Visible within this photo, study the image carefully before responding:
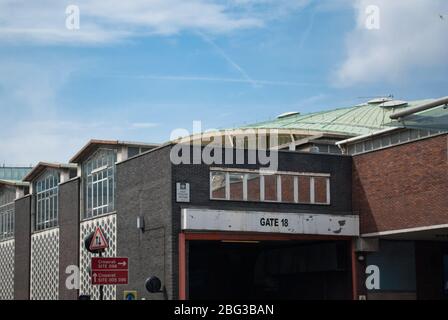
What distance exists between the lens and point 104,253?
3669 cm

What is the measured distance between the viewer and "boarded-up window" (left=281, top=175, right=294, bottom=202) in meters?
33.8

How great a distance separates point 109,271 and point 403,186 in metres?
14.4

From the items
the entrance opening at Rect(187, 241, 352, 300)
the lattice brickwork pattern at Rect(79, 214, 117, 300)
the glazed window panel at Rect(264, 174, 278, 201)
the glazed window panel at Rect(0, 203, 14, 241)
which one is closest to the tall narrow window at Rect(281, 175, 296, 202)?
the glazed window panel at Rect(264, 174, 278, 201)

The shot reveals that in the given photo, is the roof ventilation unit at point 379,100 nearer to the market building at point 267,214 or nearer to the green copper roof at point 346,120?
the green copper roof at point 346,120

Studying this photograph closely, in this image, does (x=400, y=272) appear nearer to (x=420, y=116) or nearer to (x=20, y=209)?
(x=420, y=116)

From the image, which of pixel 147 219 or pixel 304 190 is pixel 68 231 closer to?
pixel 147 219

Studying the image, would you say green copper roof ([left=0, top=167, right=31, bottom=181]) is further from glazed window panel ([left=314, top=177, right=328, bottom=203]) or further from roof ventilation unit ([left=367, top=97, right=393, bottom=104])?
glazed window panel ([left=314, top=177, right=328, bottom=203])

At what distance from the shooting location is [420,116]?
30.6 meters

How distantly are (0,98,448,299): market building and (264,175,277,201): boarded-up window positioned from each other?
0.05 m

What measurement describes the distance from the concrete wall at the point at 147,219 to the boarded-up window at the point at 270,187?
13.7 ft

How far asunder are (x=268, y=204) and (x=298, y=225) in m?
1.44

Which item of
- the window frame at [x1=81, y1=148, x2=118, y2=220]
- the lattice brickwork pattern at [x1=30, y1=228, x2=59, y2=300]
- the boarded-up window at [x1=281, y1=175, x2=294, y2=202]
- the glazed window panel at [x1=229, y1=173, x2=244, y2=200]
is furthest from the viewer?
the lattice brickwork pattern at [x1=30, y1=228, x2=59, y2=300]

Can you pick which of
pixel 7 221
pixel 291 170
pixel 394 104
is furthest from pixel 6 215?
pixel 394 104
